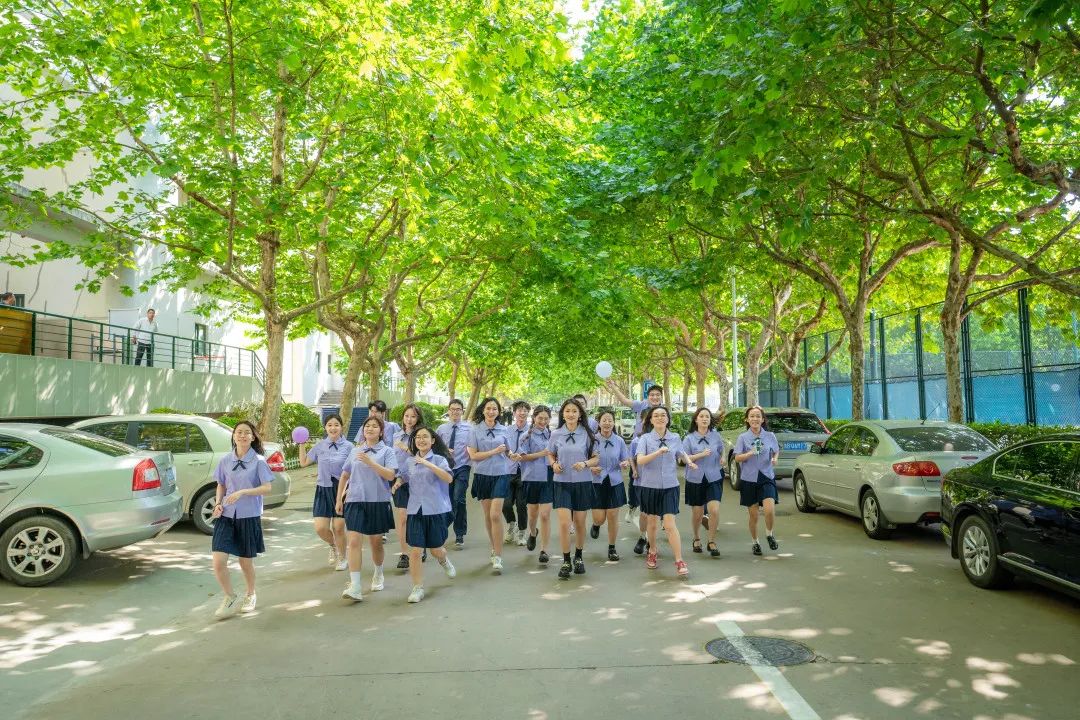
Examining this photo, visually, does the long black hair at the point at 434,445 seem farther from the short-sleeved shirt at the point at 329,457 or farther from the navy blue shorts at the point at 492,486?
the navy blue shorts at the point at 492,486

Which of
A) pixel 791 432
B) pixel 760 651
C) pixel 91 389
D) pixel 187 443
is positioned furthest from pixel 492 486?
pixel 91 389

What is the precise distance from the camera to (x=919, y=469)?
924cm

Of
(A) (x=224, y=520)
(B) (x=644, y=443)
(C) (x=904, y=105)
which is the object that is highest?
(C) (x=904, y=105)

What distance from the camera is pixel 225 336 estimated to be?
29.0 metres

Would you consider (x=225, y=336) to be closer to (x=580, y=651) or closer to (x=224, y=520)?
(x=224, y=520)

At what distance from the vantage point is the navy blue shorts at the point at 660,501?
26.4ft

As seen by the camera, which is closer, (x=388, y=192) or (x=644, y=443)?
(x=644, y=443)

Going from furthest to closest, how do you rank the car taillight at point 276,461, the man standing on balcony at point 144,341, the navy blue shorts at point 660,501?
the man standing on balcony at point 144,341 → the car taillight at point 276,461 → the navy blue shorts at point 660,501

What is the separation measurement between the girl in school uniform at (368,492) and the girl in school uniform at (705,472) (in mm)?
3586

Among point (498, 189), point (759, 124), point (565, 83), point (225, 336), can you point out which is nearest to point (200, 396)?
point (225, 336)

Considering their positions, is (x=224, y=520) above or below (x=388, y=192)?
below

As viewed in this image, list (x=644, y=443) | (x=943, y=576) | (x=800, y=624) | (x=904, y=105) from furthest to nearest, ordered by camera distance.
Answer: (x=904, y=105) → (x=644, y=443) → (x=943, y=576) → (x=800, y=624)

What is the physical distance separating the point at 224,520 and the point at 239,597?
1.02 meters

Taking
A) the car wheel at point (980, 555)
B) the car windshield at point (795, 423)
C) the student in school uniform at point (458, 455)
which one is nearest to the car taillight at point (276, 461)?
the student in school uniform at point (458, 455)
